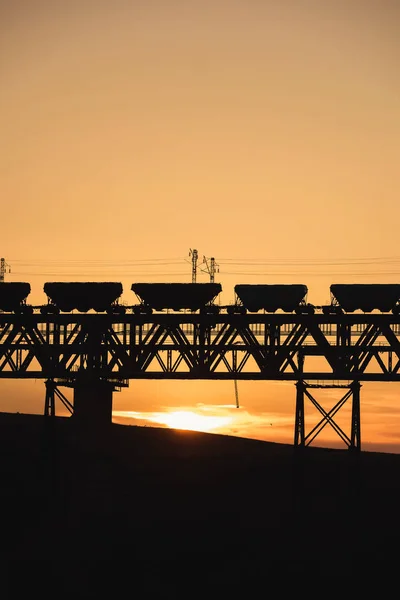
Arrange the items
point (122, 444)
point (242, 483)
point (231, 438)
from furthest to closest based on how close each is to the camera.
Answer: point (231, 438)
point (122, 444)
point (242, 483)

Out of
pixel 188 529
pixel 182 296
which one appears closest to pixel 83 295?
pixel 182 296

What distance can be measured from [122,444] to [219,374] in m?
42.2

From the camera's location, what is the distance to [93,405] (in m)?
80.3

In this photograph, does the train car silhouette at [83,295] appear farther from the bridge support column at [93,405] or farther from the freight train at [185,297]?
the bridge support column at [93,405]

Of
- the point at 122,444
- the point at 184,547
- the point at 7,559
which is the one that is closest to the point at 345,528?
the point at 184,547

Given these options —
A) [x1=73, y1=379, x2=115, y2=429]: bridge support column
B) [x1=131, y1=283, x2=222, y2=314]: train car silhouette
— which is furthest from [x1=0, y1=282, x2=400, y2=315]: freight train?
[x1=73, y1=379, x2=115, y2=429]: bridge support column

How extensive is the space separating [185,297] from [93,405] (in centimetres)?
1476

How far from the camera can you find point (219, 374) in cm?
6694

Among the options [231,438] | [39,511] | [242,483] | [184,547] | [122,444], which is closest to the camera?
[184,547]

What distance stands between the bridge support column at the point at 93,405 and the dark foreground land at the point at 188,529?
1.50 m

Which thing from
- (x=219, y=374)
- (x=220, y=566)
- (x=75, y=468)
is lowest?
(x=220, y=566)

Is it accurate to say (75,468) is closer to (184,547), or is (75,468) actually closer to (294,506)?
(184,547)

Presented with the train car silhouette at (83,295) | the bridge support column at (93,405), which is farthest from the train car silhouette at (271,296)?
the bridge support column at (93,405)

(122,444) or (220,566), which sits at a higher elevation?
(122,444)
